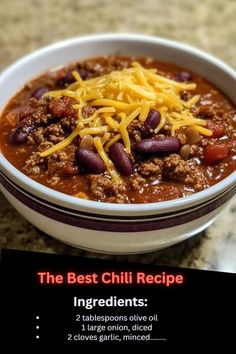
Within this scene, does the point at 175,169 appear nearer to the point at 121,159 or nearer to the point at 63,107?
the point at 121,159

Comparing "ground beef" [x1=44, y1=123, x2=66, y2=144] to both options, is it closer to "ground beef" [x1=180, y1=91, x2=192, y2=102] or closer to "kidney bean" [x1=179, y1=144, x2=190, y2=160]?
"kidney bean" [x1=179, y1=144, x2=190, y2=160]

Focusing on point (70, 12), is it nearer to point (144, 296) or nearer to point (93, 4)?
point (93, 4)

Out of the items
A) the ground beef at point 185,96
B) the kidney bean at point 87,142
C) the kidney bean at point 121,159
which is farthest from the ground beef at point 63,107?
the ground beef at point 185,96

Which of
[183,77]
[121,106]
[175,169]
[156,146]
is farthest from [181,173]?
[183,77]

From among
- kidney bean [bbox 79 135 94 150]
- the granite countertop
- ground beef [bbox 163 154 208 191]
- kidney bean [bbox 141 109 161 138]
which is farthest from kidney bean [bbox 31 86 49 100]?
the granite countertop

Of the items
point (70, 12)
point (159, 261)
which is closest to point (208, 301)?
point (159, 261)
